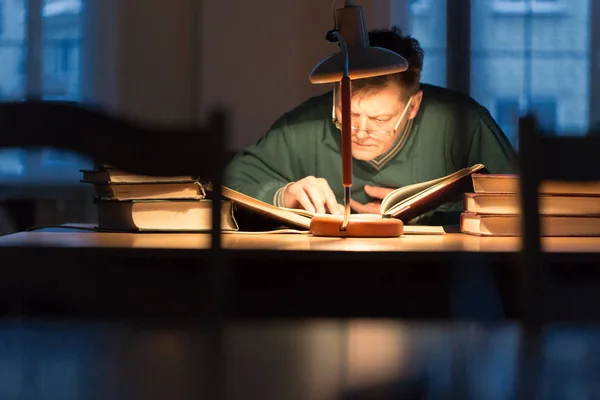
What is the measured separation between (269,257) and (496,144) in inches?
50.8

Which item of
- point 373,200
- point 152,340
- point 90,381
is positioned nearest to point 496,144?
point 373,200

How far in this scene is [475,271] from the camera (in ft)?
3.59

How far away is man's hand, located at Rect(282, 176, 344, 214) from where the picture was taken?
1.72 m

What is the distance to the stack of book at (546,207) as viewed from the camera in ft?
4.48

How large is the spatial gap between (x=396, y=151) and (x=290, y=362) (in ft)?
3.07

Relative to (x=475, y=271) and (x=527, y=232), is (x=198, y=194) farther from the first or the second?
(x=527, y=232)

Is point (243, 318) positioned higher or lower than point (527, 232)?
lower

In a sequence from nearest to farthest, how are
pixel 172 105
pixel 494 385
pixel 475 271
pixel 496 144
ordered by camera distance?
pixel 475 271 < pixel 494 385 < pixel 496 144 < pixel 172 105

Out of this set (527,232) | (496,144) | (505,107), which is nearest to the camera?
(527,232)

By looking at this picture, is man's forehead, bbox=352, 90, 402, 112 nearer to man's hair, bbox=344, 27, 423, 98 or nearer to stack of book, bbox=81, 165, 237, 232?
man's hair, bbox=344, 27, 423, 98

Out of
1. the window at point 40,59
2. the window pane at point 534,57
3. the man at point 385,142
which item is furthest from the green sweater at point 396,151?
the window at point 40,59

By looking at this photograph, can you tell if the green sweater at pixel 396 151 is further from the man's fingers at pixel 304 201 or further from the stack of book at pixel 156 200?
the stack of book at pixel 156 200

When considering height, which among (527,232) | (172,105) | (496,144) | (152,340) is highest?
(172,105)

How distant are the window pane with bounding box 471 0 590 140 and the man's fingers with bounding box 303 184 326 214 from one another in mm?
2372
